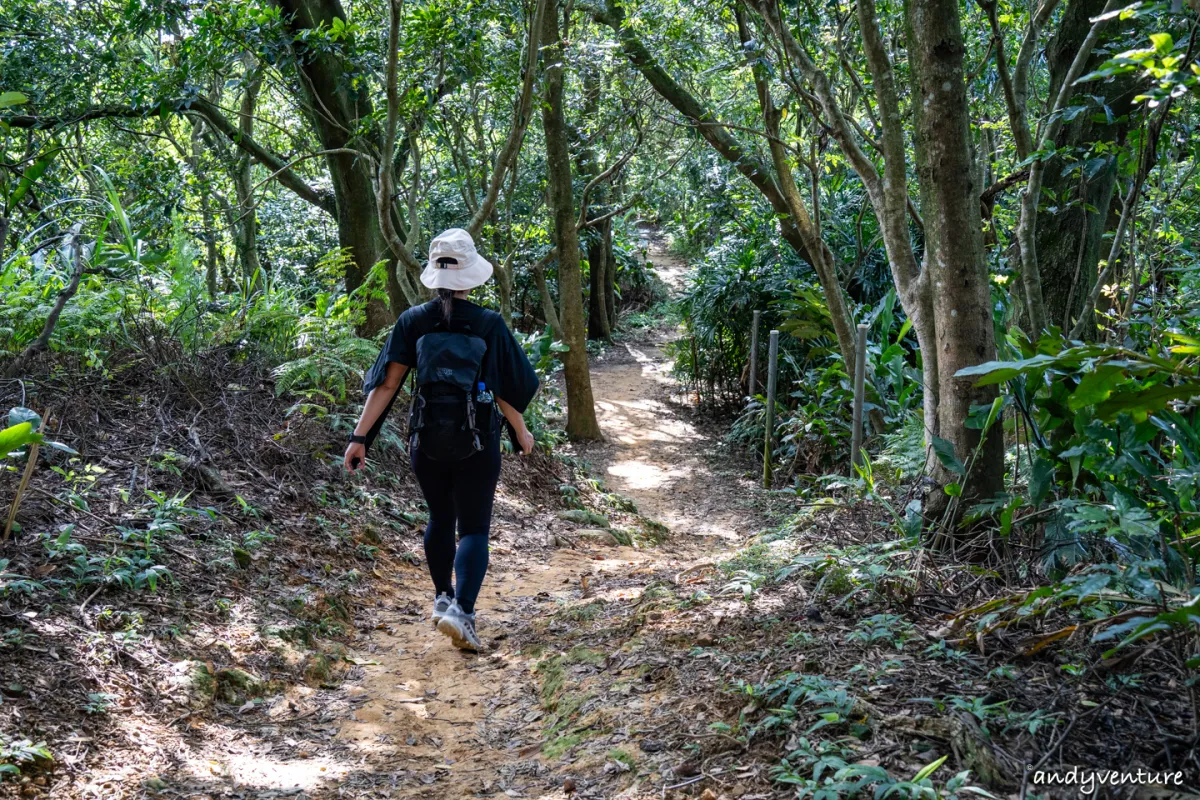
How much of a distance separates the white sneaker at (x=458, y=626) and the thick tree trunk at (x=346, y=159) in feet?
19.0

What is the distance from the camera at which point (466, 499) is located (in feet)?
13.7

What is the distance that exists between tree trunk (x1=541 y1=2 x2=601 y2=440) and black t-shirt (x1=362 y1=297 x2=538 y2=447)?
7.82 meters

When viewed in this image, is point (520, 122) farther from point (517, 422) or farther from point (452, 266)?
point (517, 422)

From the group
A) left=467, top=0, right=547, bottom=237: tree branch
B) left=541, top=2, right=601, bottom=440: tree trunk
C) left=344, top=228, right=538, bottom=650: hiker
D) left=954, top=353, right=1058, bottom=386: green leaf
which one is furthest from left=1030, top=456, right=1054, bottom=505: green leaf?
left=541, top=2, right=601, bottom=440: tree trunk

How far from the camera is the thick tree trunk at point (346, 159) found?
30.1 feet

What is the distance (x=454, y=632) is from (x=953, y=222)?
3.09 m

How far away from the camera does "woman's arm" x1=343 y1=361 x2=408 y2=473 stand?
4148 mm

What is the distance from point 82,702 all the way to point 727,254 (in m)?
12.8

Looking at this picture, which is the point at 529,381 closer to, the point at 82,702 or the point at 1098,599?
the point at 82,702

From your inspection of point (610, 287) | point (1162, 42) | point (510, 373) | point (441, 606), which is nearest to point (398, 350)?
point (510, 373)

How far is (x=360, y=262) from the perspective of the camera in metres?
9.95

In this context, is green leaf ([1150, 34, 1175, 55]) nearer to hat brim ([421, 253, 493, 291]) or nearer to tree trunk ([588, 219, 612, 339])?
hat brim ([421, 253, 493, 291])

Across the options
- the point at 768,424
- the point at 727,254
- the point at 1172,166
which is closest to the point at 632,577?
the point at 768,424

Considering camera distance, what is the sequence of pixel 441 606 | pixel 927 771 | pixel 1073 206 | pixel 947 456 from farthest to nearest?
pixel 1073 206 → pixel 441 606 → pixel 947 456 → pixel 927 771
